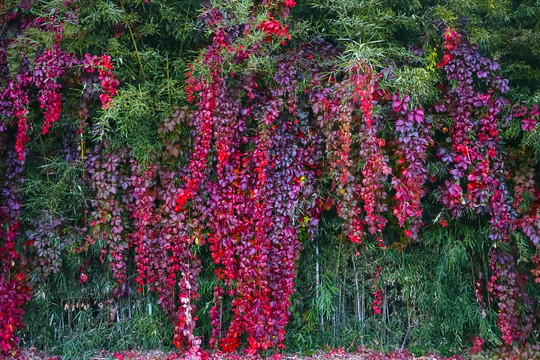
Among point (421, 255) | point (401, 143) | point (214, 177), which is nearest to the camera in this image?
point (401, 143)

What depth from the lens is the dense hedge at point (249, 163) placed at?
A: 10.0 ft

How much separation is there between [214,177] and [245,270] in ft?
2.42

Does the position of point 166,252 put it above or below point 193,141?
below

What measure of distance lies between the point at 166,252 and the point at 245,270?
613mm

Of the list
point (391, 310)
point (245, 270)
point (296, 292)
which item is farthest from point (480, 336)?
point (245, 270)

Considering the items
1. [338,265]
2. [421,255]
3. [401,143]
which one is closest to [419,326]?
[421,255]

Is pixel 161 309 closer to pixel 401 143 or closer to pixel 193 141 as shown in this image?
pixel 193 141

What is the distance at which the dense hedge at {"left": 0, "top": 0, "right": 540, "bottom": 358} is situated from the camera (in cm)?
305

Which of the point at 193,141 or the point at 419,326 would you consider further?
the point at 419,326

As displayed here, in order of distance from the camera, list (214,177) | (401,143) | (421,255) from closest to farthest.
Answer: (401,143)
(214,177)
(421,255)

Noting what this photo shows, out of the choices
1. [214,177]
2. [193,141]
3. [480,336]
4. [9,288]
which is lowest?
[480,336]

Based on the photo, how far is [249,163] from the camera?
3.22 meters

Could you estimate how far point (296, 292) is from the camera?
11.8 ft

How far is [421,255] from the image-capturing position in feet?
11.8
